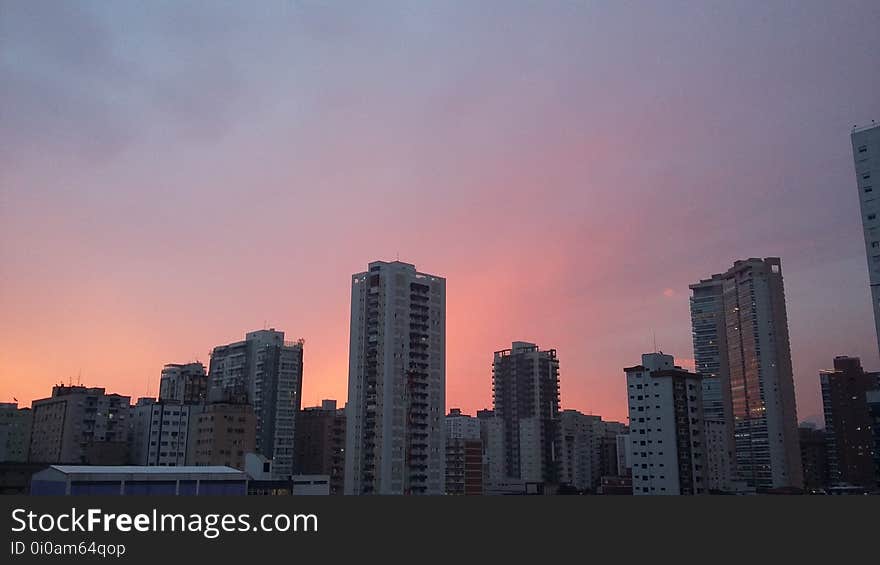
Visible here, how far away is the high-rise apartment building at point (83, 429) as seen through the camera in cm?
15675

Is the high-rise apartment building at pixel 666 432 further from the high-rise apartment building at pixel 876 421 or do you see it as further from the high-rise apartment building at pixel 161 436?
the high-rise apartment building at pixel 161 436

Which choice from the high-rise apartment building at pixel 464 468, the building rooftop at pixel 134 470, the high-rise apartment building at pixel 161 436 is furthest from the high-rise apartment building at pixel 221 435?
the building rooftop at pixel 134 470

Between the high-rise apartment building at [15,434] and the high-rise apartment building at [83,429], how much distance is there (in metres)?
10.1

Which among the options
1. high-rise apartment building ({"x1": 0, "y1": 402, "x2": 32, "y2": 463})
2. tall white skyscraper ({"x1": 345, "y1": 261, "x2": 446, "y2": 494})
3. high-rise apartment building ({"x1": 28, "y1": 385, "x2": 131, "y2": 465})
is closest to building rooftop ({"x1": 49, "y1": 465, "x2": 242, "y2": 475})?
tall white skyscraper ({"x1": 345, "y1": 261, "x2": 446, "y2": 494})

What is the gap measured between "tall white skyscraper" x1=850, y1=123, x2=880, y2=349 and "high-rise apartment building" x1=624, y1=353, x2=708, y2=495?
133ft

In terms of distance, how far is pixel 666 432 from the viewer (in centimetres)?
13500

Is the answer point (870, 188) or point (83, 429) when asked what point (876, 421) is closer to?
point (870, 188)

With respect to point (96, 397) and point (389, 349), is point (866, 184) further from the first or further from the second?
point (96, 397)

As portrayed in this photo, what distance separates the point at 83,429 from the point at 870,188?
162 meters

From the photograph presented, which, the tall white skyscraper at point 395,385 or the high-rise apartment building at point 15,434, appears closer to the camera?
the tall white skyscraper at point 395,385

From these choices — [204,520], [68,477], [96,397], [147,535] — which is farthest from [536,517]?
[96,397]

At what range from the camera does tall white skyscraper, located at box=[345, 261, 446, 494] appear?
141 metres

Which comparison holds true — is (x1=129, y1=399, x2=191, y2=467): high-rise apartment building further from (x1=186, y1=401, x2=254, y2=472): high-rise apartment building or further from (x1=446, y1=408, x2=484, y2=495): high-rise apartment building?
(x1=446, y1=408, x2=484, y2=495): high-rise apartment building

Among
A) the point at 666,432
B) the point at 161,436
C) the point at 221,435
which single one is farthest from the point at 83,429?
the point at 666,432
